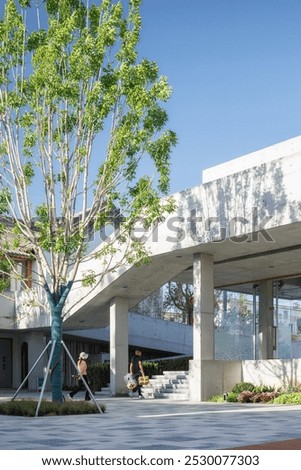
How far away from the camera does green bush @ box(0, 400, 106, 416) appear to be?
1916cm

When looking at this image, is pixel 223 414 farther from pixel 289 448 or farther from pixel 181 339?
pixel 181 339

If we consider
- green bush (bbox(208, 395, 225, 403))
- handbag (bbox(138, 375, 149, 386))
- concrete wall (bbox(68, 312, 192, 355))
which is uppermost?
concrete wall (bbox(68, 312, 192, 355))

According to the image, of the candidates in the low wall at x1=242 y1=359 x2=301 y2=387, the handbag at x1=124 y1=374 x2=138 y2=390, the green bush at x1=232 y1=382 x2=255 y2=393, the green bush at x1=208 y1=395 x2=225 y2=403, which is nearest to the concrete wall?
the handbag at x1=124 y1=374 x2=138 y2=390

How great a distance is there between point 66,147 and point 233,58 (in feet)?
20.2

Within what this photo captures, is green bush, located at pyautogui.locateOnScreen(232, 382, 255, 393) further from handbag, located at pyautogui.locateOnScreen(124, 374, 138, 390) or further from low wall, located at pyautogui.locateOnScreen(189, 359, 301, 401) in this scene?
handbag, located at pyautogui.locateOnScreen(124, 374, 138, 390)

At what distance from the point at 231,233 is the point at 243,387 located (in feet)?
19.6

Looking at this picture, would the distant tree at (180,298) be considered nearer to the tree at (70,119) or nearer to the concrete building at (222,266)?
the concrete building at (222,266)

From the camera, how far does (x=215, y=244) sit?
82.4 ft

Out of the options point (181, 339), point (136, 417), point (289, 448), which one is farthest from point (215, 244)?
point (181, 339)

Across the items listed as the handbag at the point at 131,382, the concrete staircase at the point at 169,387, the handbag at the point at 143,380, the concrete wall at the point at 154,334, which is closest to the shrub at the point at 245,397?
the concrete staircase at the point at 169,387

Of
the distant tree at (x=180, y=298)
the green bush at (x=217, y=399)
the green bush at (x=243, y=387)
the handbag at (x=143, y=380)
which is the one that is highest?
the distant tree at (x=180, y=298)

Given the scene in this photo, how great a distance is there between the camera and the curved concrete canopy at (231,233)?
22.1 m

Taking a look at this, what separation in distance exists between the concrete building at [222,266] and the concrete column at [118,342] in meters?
0.04

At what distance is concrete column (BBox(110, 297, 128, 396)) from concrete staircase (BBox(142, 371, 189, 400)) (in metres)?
1.47
